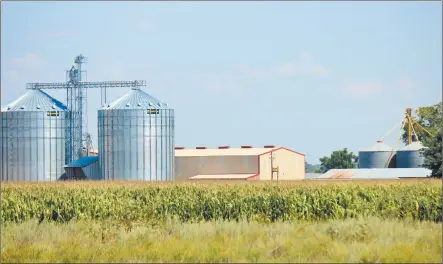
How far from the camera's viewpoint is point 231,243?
26.0 m

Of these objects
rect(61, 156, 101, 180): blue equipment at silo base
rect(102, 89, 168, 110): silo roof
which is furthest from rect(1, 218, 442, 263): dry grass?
rect(61, 156, 101, 180): blue equipment at silo base

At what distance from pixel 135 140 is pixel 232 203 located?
41136 mm

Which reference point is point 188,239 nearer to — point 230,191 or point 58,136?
point 230,191

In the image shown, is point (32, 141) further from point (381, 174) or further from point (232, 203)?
point (232, 203)

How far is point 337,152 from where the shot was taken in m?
169

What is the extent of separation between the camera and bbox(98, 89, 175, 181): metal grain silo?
79750mm

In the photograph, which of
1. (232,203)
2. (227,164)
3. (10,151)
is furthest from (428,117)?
(232,203)

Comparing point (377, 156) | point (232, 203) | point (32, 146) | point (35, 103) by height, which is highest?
point (35, 103)

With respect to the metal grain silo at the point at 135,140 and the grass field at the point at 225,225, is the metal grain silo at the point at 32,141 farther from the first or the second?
the grass field at the point at 225,225

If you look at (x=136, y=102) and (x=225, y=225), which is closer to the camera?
(x=225, y=225)

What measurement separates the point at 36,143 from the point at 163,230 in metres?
55.3

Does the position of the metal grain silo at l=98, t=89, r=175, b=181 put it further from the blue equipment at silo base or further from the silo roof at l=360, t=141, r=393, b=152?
the silo roof at l=360, t=141, r=393, b=152

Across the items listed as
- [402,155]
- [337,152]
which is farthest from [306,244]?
[337,152]

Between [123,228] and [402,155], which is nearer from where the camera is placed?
[123,228]
